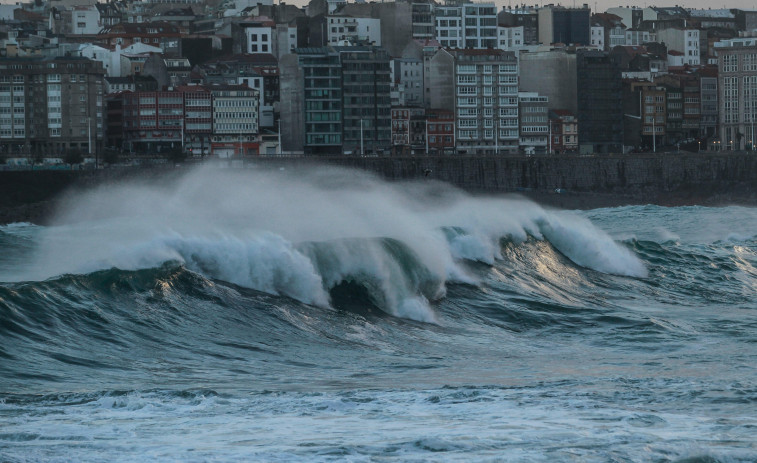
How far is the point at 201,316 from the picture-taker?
817 inches

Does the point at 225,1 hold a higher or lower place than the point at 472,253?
higher

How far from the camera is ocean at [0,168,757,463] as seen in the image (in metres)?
Answer: 13.5

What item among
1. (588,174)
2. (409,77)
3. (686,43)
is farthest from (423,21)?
(588,174)

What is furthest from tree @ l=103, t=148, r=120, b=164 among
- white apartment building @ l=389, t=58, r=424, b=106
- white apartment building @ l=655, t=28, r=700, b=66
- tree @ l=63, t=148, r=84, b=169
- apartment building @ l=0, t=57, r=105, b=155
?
white apartment building @ l=655, t=28, r=700, b=66

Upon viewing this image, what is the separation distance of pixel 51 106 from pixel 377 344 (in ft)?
266

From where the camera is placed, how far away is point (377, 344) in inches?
795

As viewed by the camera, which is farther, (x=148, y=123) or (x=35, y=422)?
(x=148, y=123)

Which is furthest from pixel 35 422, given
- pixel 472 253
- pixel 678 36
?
pixel 678 36

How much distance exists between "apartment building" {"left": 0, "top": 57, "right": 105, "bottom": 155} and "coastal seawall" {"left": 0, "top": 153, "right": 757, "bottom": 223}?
610 inches

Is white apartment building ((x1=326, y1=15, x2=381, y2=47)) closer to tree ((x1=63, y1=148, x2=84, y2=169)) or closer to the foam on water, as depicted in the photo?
tree ((x1=63, y1=148, x2=84, y2=169))

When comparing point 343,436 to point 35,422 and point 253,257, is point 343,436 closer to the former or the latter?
point 35,422

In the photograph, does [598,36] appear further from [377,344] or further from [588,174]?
[377,344]

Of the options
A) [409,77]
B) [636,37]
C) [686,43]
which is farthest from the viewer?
[636,37]

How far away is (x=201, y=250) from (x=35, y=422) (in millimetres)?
9435
